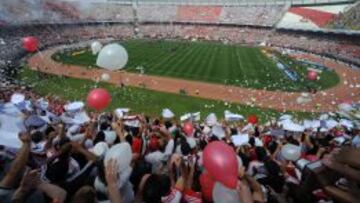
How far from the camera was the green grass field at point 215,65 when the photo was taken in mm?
36375

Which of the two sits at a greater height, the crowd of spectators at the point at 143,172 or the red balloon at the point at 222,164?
the red balloon at the point at 222,164

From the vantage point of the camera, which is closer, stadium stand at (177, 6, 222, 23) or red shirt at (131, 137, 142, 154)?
red shirt at (131, 137, 142, 154)

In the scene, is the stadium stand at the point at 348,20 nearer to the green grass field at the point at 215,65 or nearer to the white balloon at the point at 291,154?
the green grass field at the point at 215,65

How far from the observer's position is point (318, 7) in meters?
76.4

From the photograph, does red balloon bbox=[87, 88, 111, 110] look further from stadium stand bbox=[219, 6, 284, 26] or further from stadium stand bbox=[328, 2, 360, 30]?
stadium stand bbox=[219, 6, 284, 26]

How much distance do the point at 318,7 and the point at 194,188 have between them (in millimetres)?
75121

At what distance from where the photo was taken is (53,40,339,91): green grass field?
3638 centimetres

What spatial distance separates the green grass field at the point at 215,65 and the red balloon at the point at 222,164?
29.7 metres

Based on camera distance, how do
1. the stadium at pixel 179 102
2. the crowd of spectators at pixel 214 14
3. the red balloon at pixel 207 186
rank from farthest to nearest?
1. the crowd of spectators at pixel 214 14
2. the red balloon at pixel 207 186
3. the stadium at pixel 179 102

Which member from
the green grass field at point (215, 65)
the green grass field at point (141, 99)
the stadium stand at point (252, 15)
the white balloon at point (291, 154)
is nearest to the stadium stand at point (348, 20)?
the green grass field at point (215, 65)

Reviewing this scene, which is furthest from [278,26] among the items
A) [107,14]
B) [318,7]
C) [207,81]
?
[207,81]

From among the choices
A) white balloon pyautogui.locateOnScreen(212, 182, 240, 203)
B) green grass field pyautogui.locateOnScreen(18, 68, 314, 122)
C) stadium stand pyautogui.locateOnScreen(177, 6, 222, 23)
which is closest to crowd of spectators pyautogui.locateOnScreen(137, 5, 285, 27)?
stadium stand pyautogui.locateOnScreen(177, 6, 222, 23)

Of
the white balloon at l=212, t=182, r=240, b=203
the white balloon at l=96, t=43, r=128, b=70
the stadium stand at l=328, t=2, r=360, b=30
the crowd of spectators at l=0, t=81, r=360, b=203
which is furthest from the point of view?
the stadium stand at l=328, t=2, r=360, b=30

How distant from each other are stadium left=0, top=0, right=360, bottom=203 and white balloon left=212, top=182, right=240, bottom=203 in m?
0.01
